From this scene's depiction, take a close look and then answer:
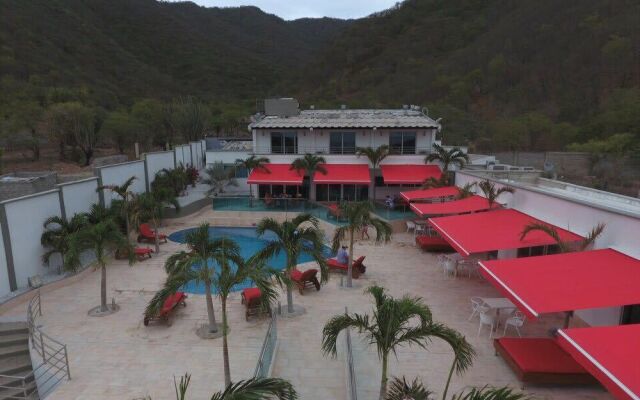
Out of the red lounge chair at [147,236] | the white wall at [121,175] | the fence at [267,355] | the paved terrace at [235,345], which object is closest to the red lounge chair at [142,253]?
the paved terrace at [235,345]

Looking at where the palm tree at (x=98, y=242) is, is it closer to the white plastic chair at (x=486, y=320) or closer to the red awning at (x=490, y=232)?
the red awning at (x=490, y=232)

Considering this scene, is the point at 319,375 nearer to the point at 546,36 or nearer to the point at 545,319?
the point at 545,319

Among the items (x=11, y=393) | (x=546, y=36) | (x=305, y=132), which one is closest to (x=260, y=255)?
(x=11, y=393)

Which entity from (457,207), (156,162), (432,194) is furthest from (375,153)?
(156,162)

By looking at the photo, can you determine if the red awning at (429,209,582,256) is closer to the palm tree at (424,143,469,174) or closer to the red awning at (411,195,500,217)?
the red awning at (411,195,500,217)

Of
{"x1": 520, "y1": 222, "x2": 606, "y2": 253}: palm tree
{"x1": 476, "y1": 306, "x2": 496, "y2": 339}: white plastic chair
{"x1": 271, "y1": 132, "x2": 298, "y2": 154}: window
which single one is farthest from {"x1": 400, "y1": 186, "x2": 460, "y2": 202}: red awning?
{"x1": 271, "y1": 132, "x2": 298, "y2": 154}: window

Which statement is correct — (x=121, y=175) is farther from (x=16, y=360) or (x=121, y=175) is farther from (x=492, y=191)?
(x=492, y=191)
